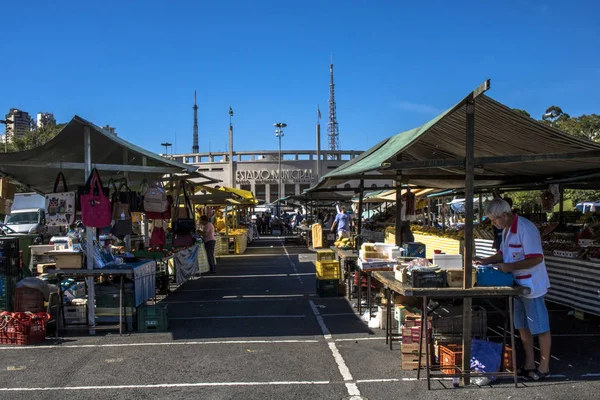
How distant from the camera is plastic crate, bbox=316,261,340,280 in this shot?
10.9m

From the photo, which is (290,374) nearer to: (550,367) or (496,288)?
(496,288)

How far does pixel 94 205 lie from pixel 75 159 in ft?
7.01

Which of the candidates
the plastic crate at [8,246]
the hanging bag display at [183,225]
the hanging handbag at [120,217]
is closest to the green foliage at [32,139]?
the hanging bag display at [183,225]

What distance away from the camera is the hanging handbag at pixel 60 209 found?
834 centimetres

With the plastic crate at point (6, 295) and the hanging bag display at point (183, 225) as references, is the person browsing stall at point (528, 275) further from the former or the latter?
the plastic crate at point (6, 295)

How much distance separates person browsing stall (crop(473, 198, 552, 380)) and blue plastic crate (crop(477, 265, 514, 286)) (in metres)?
0.07

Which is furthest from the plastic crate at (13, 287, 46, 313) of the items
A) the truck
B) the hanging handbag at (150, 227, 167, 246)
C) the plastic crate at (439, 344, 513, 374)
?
the truck

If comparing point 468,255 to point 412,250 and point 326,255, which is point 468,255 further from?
point 326,255

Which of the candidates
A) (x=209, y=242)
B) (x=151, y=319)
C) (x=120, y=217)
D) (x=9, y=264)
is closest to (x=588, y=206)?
(x=209, y=242)

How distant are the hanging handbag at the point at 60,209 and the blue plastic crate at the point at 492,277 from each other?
639cm

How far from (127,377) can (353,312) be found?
4673mm

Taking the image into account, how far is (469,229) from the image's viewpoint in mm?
5594

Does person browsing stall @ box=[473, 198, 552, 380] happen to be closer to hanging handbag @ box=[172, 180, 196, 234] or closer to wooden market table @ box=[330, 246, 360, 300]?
wooden market table @ box=[330, 246, 360, 300]

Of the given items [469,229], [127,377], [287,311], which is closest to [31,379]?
[127,377]
